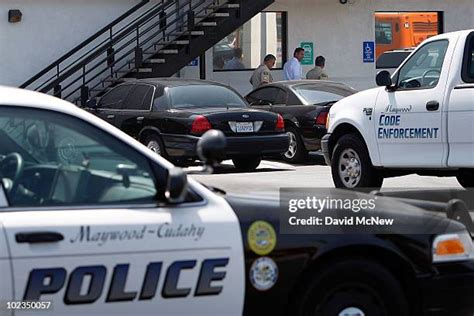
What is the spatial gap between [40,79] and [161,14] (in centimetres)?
313

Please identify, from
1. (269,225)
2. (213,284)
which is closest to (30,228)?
(213,284)

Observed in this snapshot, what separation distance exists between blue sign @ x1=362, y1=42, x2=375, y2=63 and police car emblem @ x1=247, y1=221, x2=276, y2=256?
20.0 m

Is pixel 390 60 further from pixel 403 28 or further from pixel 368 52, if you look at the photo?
pixel 403 28

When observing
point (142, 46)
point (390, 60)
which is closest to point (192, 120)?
point (142, 46)

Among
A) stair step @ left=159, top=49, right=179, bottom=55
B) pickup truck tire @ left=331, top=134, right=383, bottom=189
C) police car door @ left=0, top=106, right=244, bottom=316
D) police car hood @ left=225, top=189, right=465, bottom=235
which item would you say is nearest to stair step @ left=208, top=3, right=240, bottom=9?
stair step @ left=159, top=49, right=179, bottom=55

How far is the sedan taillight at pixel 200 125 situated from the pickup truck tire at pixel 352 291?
9.29m

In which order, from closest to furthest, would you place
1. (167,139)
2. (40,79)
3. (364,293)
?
(364,293)
(167,139)
(40,79)

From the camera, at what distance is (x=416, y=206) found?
210 inches

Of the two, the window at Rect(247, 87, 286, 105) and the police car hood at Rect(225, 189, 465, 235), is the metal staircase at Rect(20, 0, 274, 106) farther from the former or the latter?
the police car hood at Rect(225, 189, 465, 235)

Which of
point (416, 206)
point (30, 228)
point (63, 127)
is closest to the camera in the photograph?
point (30, 228)

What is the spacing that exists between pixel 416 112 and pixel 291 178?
3976 millimetres

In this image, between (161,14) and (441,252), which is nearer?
(441,252)

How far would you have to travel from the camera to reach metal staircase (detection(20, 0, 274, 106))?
68.7ft

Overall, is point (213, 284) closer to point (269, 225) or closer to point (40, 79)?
point (269, 225)
